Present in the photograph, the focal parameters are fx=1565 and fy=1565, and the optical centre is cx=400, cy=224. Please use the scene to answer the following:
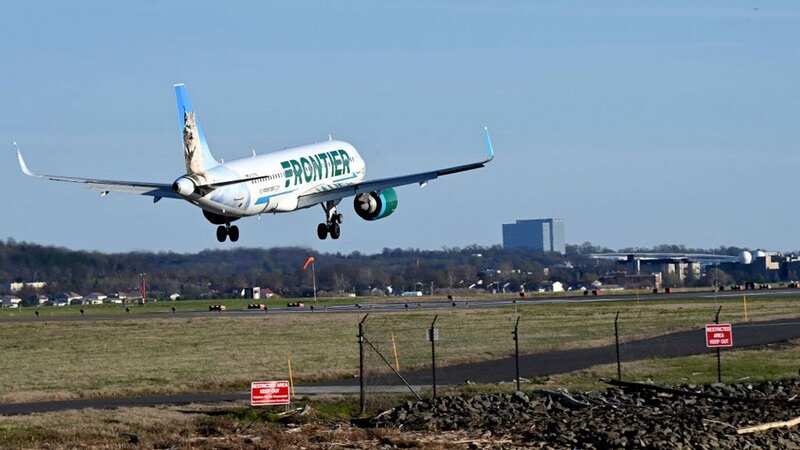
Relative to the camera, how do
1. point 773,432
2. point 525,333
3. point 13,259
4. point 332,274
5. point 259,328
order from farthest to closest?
point 332,274 → point 13,259 → point 259,328 → point 525,333 → point 773,432

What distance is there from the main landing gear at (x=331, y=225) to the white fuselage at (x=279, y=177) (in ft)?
4.14

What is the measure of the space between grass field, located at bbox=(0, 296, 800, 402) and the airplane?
614 centimetres

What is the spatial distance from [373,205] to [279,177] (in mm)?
4569

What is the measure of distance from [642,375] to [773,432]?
17257mm

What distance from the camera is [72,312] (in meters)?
127

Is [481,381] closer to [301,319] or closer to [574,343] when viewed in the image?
[574,343]

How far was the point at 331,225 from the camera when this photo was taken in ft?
226

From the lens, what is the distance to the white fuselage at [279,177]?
63.2 metres

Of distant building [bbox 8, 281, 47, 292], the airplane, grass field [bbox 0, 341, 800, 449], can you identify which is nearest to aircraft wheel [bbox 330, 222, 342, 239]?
the airplane

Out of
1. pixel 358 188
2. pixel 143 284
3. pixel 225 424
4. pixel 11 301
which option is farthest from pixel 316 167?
pixel 11 301

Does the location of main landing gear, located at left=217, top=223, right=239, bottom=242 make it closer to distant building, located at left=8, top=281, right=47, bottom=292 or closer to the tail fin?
the tail fin

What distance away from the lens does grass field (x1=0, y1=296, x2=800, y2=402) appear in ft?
195

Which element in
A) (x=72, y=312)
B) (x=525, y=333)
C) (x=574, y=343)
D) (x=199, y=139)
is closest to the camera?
(x=199, y=139)

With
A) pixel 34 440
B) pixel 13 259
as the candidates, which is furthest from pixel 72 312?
pixel 34 440
